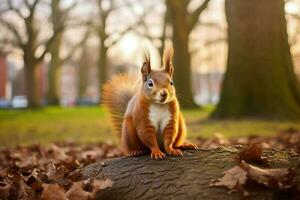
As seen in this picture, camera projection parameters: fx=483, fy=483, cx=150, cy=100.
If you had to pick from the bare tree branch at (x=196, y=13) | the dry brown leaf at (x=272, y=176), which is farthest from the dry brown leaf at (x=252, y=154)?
the bare tree branch at (x=196, y=13)

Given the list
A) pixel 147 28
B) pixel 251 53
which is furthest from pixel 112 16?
pixel 251 53

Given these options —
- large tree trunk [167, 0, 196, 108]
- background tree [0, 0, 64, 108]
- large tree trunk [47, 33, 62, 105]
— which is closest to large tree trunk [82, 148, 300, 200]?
large tree trunk [167, 0, 196, 108]

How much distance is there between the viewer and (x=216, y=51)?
4481 cm

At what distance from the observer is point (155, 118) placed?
120 inches

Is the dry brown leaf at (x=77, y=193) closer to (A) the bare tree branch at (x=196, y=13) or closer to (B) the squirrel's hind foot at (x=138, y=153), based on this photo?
(B) the squirrel's hind foot at (x=138, y=153)

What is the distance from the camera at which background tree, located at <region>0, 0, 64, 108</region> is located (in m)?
23.9

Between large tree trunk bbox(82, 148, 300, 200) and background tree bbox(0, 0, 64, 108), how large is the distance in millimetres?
21279

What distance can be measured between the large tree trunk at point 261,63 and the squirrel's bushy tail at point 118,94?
20.6 feet

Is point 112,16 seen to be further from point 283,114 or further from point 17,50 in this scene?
point 283,114

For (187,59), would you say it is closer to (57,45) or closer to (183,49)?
(183,49)

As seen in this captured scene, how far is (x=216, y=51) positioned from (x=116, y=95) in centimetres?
4174

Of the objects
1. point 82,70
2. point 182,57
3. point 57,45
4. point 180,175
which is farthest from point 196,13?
point 82,70

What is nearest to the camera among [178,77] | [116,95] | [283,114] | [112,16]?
[116,95]

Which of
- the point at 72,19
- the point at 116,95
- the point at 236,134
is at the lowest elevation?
the point at 236,134
